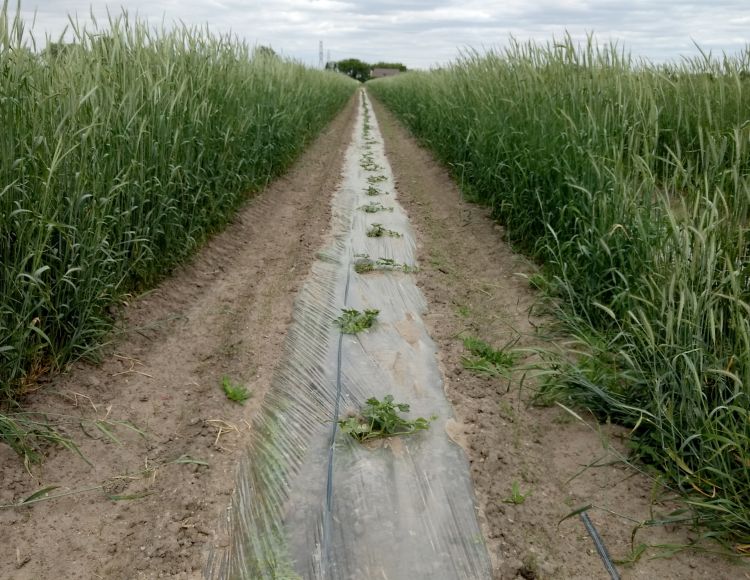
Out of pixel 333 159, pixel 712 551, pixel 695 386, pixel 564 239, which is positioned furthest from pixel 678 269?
pixel 333 159

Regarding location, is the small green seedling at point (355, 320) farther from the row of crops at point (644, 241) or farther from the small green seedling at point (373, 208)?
the small green seedling at point (373, 208)

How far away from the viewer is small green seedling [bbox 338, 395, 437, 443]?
2.86 metres

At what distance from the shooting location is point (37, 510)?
2.36 m

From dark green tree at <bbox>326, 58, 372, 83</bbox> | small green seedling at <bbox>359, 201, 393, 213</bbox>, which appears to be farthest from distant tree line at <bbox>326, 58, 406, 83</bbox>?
small green seedling at <bbox>359, 201, 393, 213</bbox>

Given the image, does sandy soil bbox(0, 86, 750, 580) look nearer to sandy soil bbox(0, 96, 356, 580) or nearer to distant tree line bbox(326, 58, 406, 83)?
sandy soil bbox(0, 96, 356, 580)

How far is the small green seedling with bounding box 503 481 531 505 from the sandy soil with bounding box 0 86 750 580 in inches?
0.9

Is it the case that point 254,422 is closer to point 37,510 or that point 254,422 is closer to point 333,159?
point 37,510

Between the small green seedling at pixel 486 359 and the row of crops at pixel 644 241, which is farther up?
the row of crops at pixel 644 241

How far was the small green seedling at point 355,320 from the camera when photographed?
3953 mm

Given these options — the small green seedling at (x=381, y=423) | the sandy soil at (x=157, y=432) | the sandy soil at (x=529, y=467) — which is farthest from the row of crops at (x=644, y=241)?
the sandy soil at (x=157, y=432)

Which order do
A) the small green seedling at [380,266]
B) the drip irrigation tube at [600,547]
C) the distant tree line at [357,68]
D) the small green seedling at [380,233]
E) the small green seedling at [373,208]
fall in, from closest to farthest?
the drip irrigation tube at [600,547]
the small green seedling at [380,266]
the small green seedling at [380,233]
the small green seedling at [373,208]
the distant tree line at [357,68]

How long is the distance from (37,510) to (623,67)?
206 inches

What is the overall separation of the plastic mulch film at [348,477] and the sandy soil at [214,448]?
0.10 meters

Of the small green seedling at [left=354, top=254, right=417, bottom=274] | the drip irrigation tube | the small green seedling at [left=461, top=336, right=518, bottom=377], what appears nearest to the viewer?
the drip irrigation tube
